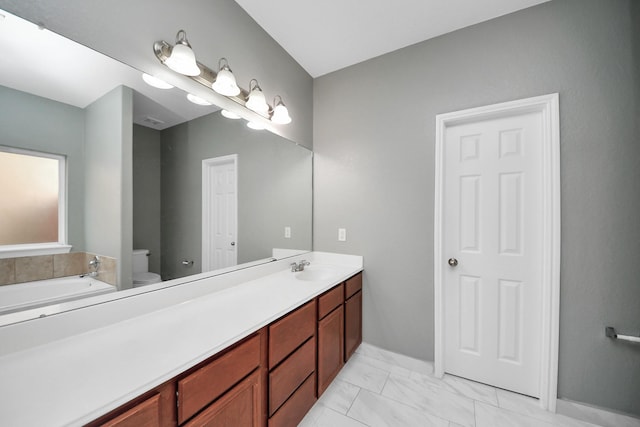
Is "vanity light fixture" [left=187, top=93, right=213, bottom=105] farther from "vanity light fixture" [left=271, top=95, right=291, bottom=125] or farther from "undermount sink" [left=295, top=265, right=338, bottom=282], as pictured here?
"undermount sink" [left=295, top=265, right=338, bottom=282]

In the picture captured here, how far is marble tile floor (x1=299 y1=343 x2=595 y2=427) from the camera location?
57.6 inches

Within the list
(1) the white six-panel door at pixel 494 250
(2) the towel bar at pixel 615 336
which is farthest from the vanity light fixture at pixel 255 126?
(2) the towel bar at pixel 615 336

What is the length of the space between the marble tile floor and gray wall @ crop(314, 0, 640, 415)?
192mm

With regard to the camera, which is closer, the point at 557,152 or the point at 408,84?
the point at 557,152

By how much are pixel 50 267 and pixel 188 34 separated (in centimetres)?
128

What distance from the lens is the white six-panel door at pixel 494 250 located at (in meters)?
1.63

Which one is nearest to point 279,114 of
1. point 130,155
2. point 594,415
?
point 130,155

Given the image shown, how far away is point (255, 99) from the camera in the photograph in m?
1.64

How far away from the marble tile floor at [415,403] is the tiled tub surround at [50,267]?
1.38m

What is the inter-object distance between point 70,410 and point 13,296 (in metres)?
0.56

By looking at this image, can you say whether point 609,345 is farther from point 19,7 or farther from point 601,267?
point 19,7

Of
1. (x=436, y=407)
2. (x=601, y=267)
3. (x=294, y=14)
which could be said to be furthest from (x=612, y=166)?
(x=294, y=14)

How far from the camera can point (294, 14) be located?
1.69 meters

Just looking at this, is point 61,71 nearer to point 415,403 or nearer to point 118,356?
point 118,356
